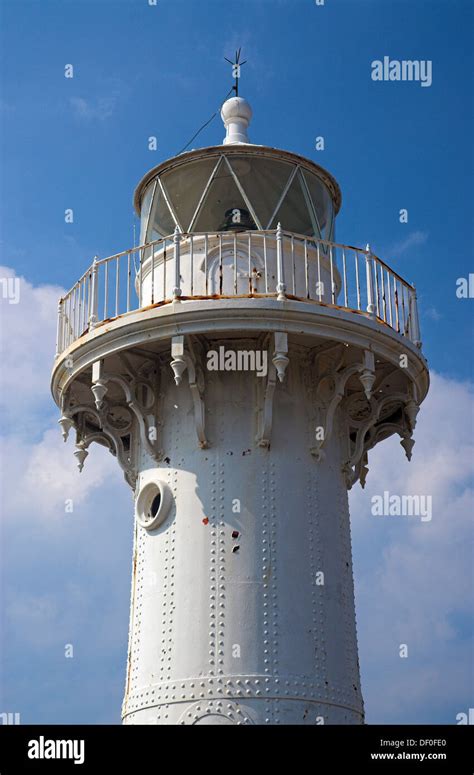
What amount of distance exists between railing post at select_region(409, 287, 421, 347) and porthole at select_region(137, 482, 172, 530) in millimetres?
5021

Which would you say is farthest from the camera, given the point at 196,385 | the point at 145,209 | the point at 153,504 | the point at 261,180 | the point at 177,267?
the point at 145,209

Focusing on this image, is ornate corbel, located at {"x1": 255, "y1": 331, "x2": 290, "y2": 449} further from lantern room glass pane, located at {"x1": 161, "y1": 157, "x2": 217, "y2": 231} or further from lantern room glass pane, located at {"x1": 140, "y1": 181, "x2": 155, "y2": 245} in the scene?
lantern room glass pane, located at {"x1": 140, "y1": 181, "x2": 155, "y2": 245}

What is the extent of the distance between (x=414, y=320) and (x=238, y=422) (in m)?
3.80

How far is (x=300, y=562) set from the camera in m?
19.8

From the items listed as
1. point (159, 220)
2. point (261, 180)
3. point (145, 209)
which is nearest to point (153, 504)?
point (159, 220)

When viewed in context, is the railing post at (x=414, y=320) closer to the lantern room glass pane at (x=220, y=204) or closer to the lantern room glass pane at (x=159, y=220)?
the lantern room glass pane at (x=220, y=204)

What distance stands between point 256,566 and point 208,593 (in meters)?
0.84

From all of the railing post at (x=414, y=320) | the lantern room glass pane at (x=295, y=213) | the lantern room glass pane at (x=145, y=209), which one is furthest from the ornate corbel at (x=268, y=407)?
the lantern room glass pane at (x=145, y=209)

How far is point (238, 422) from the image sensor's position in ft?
67.0

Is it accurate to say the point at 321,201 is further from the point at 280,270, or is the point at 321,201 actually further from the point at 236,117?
the point at 280,270

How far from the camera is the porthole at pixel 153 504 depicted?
66.8 ft

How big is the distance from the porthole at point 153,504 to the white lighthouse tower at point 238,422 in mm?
33

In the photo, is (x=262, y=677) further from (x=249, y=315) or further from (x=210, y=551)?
(x=249, y=315)
